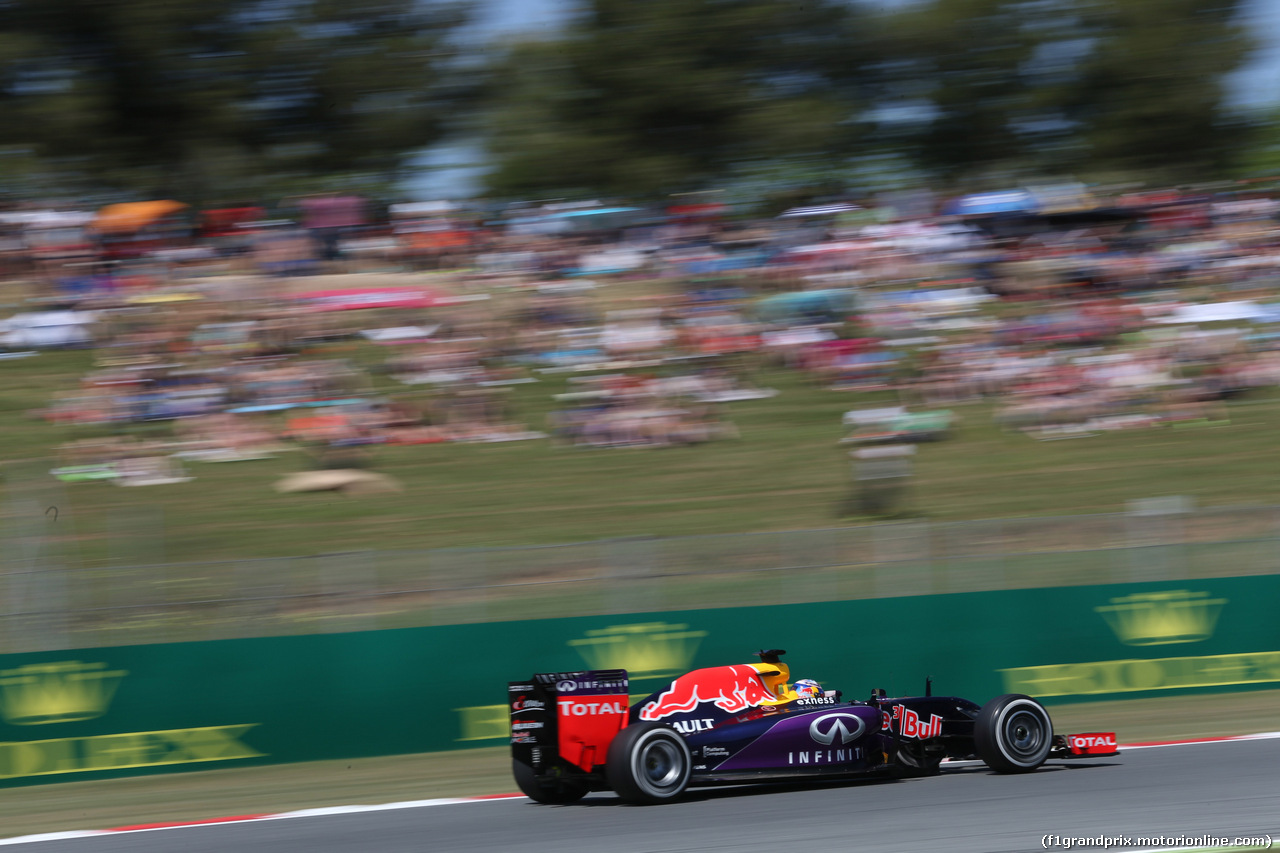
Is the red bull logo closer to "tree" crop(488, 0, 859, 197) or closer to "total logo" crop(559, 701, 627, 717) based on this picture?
"total logo" crop(559, 701, 627, 717)

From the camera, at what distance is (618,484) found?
1606 centimetres

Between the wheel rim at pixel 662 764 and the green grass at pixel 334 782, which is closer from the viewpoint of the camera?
the wheel rim at pixel 662 764

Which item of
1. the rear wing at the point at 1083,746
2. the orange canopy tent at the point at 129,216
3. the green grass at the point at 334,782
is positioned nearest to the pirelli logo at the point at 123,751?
the green grass at the point at 334,782

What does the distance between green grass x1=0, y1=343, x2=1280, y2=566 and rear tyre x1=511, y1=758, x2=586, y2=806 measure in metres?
6.67

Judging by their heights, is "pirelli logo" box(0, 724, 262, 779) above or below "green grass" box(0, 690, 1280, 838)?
above

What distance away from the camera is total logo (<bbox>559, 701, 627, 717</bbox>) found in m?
8.20

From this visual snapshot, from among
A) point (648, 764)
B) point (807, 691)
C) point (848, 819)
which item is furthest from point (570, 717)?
point (848, 819)

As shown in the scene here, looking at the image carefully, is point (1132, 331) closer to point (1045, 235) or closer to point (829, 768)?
point (1045, 235)

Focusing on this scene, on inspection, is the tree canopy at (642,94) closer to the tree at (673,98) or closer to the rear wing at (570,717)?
the tree at (673,98)

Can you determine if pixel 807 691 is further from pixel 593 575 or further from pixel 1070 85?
pixel 1070 85

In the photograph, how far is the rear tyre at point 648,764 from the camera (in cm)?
804

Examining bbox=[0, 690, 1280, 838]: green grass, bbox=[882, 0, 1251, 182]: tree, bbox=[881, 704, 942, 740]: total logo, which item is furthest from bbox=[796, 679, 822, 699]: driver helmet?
bbox=[882, 0, 1251, 182]: tree

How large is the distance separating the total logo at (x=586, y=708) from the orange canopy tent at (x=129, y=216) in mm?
12742

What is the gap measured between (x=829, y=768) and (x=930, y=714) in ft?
2.50
